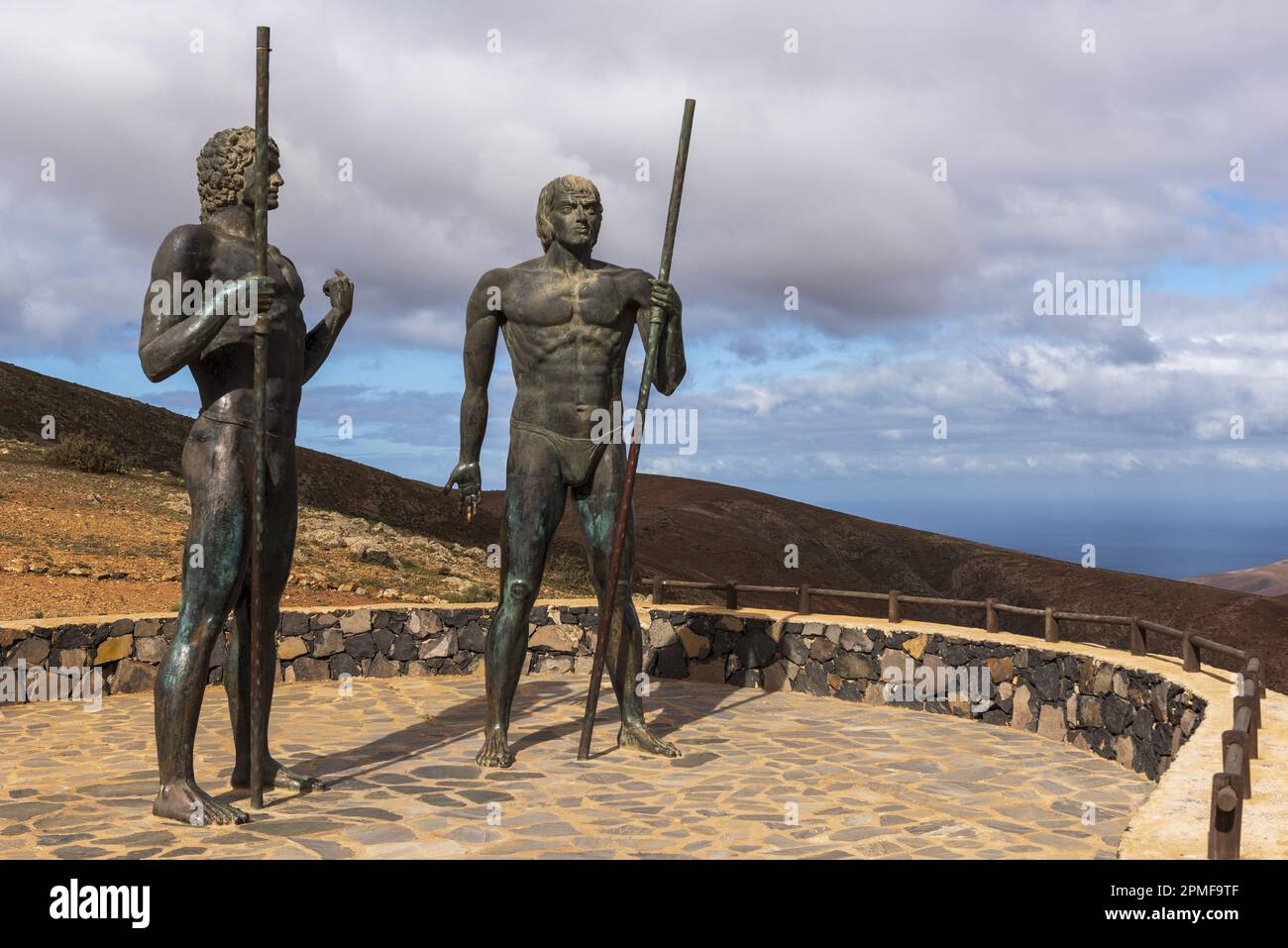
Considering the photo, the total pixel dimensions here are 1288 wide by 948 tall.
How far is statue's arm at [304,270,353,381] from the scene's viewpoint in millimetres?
6027

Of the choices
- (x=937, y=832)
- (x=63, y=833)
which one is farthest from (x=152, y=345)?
(x=937, y=832)

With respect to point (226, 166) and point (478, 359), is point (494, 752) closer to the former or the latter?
point (478, 359)

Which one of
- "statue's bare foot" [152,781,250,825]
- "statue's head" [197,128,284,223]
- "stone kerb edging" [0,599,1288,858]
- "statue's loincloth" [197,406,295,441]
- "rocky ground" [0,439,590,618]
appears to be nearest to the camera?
"statue's bare foot" [152,781,250,825]

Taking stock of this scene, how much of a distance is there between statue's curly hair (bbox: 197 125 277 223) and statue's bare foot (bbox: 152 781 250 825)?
8.69 ft

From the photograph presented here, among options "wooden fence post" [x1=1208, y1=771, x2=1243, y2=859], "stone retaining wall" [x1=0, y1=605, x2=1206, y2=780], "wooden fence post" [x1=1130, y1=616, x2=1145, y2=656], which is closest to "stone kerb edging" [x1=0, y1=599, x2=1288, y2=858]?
"stone retaining wall" [x1=0, y1=605, x2=1206, y2=780]

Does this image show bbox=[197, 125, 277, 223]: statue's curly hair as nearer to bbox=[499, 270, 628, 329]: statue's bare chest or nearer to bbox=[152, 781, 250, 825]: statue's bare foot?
bbox=[499, 270, 628, 329]: statue's bare chest

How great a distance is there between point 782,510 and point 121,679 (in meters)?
26.1

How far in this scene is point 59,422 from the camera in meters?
28.2

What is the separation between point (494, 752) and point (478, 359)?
226 cm

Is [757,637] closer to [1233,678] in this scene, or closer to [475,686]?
[475,686]

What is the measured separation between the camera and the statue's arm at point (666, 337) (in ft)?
22.5

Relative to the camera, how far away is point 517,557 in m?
6.91

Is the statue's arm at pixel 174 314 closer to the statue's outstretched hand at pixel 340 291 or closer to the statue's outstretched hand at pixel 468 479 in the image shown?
the statue's outstretched hand at pixel 340 291

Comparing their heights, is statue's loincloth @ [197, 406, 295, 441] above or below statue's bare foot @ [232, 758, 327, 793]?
above
